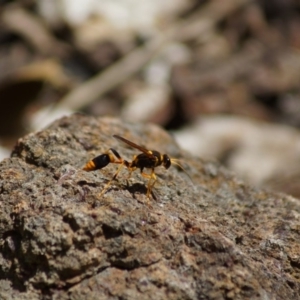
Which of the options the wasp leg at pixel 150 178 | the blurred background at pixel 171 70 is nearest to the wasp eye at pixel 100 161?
the wasp leg at pixel 150 178

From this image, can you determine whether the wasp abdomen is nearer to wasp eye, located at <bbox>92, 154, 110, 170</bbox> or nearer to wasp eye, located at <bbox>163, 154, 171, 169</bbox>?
wasp eye, located at <bbox>92, 154, 110, 170</bbox>

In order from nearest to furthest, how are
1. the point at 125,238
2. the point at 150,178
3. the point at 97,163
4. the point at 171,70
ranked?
the point at 125,238 → the point at 97,163 → the point at 150,178 → the point at 171,70

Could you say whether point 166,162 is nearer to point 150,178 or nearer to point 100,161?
point 150,178

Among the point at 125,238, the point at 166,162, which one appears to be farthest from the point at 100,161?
the point at 125,238

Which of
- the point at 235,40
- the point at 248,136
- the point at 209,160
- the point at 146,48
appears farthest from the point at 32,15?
the point at 209,160

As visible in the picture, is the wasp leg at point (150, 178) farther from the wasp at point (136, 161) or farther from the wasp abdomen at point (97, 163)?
the wasp abdomen at point (97, 163)

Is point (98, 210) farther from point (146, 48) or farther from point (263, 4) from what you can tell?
point (263, 4)

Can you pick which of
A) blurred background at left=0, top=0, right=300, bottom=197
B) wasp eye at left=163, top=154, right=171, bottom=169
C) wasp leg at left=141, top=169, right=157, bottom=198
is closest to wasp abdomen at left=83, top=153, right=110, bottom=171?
wasp leg at left=141, top=169, right=157, bottom=198
